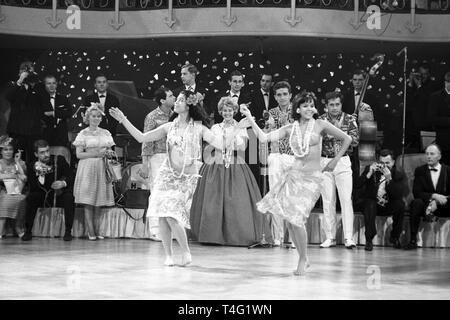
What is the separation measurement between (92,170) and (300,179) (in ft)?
13.1

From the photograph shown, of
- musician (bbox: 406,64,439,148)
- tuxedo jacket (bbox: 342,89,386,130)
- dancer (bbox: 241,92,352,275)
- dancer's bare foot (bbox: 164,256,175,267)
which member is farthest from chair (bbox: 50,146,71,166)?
musician (bbox: 406,64,439,148)

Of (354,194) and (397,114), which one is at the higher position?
(397,114)

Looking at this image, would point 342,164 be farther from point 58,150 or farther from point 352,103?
point 58,150

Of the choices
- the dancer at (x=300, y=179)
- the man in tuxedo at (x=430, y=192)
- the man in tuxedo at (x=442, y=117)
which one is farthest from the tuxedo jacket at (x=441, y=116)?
the dancer at (x=300, y=179)

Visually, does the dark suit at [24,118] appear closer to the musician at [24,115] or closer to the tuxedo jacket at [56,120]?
the musician at [24,115]

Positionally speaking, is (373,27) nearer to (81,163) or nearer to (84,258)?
(81,163)

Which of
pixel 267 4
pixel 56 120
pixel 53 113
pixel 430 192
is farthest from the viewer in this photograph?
pixel 267 4

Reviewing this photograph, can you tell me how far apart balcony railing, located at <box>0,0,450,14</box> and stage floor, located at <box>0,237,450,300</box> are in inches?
170

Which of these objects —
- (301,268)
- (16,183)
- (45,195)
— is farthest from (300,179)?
(16,183)

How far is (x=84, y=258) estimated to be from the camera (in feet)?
28.5

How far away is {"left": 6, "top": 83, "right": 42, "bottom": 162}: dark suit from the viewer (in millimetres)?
11602

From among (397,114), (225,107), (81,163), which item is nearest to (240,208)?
(225,107)

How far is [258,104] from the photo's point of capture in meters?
10.8
